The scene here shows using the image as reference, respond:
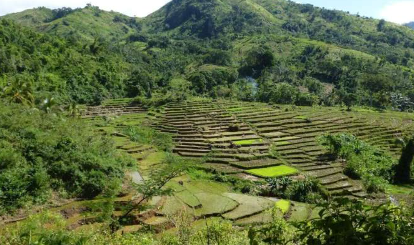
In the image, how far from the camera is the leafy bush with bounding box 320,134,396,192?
30102 millimetres

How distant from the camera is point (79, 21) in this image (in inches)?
5207

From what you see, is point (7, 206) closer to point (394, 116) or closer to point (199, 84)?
point (394, 116)

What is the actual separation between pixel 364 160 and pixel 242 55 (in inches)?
2918

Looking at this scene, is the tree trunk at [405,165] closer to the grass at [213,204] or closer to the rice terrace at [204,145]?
the rice terrace at [204,145]

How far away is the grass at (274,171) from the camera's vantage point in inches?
1144

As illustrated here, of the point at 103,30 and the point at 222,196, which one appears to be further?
the point at 103,30

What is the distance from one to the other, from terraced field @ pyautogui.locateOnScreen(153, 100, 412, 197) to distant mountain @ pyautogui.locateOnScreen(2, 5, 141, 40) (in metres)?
83.6

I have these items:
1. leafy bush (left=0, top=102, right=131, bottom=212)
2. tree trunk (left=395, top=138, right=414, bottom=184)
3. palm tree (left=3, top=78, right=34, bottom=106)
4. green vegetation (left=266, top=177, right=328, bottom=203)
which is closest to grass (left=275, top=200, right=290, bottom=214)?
green vegetation (left=266, top=177, right=328, bottom=203)

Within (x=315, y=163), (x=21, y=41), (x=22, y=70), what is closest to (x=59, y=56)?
(x=21, y=41)

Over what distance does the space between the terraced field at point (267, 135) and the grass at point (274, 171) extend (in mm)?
86

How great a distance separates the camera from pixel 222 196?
23.6 m

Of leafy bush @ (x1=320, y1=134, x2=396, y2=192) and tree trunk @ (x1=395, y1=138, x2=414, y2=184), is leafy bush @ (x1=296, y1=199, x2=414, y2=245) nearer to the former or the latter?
leafy bush @ (x1=320, y1=134, x2=396, y2=192)

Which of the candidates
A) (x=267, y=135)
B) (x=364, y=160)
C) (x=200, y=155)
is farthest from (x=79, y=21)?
(x=364, y=160)

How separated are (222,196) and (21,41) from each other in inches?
2080
